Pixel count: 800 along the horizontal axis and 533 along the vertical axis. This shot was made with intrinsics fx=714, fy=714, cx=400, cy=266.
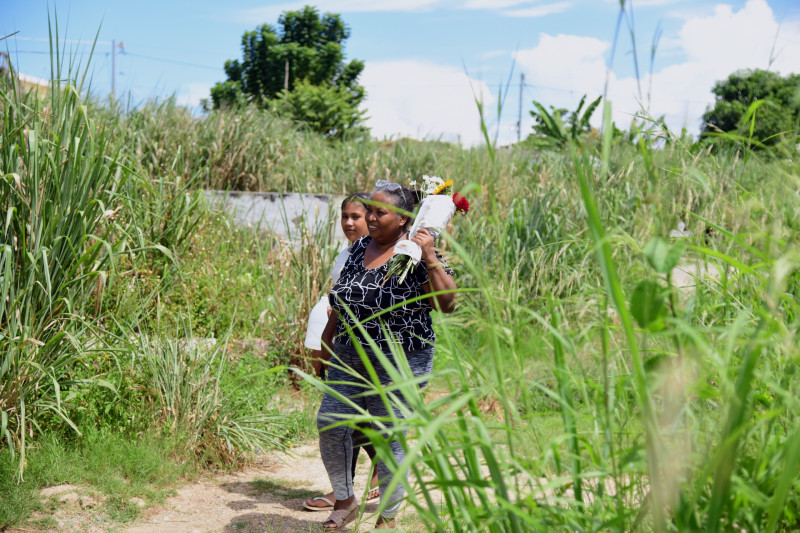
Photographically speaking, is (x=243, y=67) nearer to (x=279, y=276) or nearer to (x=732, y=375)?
(x=279, y=276)

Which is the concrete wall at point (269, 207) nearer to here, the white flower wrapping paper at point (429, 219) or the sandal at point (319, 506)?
the sandal at point (319, 506)

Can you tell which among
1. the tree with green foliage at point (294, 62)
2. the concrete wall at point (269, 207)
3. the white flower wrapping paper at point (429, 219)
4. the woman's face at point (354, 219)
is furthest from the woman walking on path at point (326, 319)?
the tree with green foliage at point (294, 62)

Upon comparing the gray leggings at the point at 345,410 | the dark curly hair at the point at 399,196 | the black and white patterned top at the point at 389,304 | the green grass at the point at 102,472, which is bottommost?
the green grass at the point at 102,472

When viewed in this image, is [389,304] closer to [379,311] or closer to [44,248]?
[379,311]

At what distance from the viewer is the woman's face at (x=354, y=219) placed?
4.14 m

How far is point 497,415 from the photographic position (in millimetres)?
5324

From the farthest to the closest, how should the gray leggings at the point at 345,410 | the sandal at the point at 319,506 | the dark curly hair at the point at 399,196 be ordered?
the sandal at the point at 319,506 → the dark curly hair at the point at 399,196 → the gray leggings at the point at 345,410

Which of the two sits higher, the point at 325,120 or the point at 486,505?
the point at 325,120

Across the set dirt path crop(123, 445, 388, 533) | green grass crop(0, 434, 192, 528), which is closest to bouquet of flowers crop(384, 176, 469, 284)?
dirt path crop(123, 445, 388, 533)

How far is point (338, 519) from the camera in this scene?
341 centimetres

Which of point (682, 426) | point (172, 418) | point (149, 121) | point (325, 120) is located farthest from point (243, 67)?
point (682, 426)

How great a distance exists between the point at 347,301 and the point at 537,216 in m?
4.08

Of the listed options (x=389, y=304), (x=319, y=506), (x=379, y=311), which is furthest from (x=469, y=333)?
(x=379, y=311)

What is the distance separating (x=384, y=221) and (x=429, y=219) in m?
0.28
